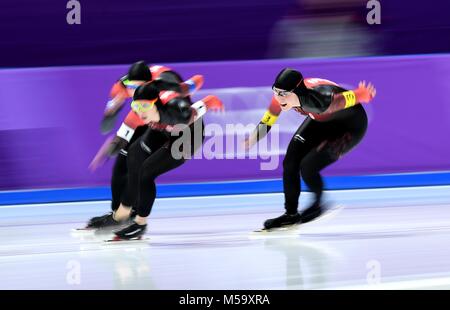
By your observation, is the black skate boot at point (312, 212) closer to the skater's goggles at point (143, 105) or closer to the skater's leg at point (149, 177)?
the skater's leg at point (149, 177)

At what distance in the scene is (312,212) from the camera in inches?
245

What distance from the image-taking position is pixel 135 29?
9.54 meters

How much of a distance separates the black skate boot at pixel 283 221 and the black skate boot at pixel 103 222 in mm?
1042

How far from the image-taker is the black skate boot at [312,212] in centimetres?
620

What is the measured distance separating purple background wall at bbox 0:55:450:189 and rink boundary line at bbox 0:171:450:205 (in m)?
0.06

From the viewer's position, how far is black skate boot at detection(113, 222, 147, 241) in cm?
593

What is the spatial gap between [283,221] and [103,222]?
1.29m

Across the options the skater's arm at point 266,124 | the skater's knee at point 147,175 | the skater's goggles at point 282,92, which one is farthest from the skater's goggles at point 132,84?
the skater's goggles at point 282,92

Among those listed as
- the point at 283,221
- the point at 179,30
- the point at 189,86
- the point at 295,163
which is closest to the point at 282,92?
the point at 295,163

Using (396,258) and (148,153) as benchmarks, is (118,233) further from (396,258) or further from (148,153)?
(396,258)

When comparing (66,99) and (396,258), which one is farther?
(66,99)

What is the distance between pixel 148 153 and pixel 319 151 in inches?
46.0

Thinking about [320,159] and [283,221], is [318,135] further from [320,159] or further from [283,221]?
[283,221]

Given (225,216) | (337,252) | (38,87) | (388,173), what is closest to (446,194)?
(388,173)
